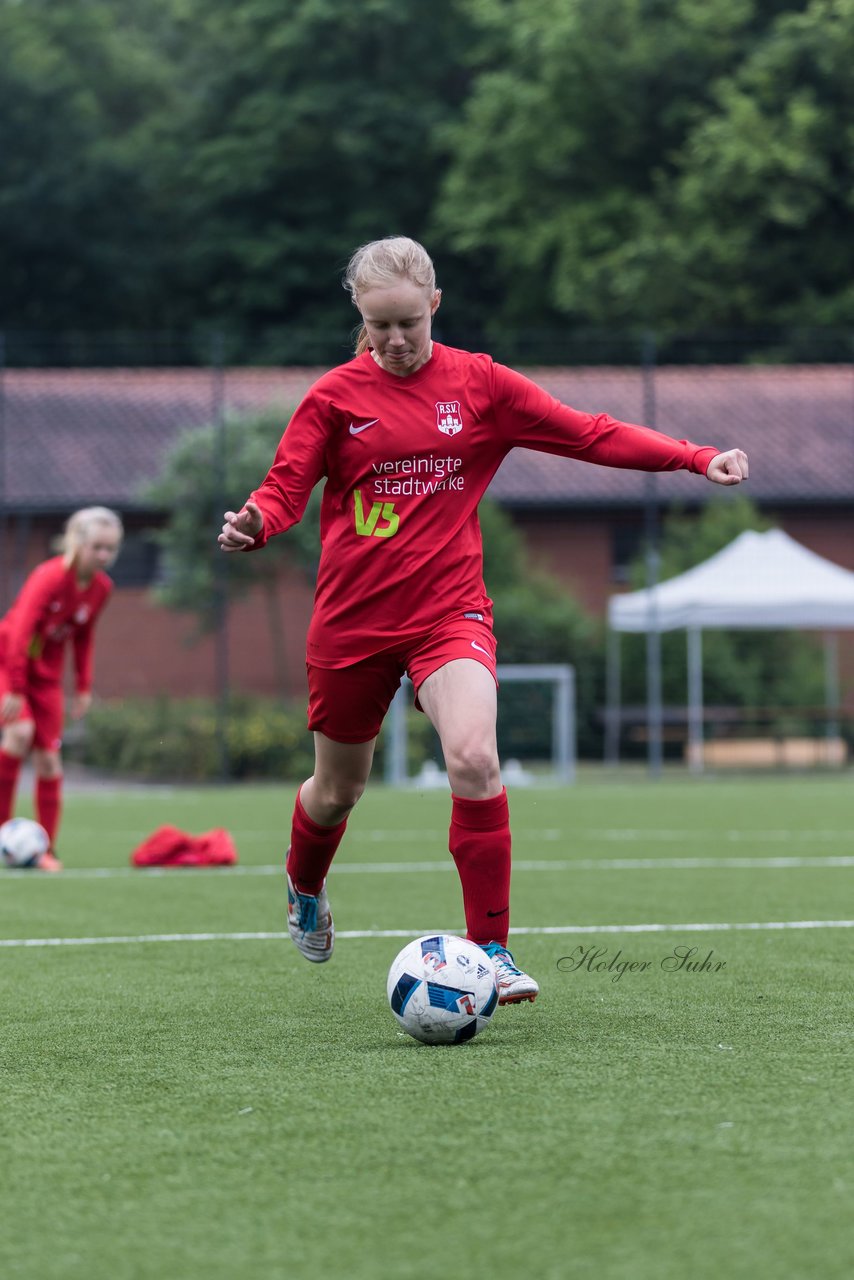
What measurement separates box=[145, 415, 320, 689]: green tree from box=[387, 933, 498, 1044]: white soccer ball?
1868cm

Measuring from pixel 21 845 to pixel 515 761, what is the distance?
11.3 metres

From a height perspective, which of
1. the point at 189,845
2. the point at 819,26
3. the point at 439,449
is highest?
the point at 819,26

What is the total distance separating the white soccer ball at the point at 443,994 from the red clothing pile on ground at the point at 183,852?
5638mm

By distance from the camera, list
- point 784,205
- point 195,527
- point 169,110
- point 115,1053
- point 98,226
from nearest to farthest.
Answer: point 115,1053
point 195,527
point 784,205
point 98,226
point 169,110

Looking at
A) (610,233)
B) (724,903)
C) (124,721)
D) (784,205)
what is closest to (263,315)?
(610,233)

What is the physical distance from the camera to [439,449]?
4934 mm

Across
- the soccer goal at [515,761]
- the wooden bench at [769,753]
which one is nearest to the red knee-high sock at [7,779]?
the soccer goal at [515,761]

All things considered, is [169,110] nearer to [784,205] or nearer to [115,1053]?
[784,205]

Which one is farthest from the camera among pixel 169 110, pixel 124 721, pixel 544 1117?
pixel 169 110

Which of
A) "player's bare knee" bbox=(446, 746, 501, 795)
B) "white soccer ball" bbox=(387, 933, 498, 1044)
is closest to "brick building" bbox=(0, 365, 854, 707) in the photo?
"player's bare knee" bbox=(446, 746, 501, 795)

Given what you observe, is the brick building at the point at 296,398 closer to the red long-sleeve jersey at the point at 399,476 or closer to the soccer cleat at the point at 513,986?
the red long-sleeve jersey at the point at 399,476

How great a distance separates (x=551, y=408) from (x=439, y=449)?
37cm

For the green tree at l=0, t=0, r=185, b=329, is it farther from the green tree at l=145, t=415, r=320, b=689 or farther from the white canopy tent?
the white canopy tent

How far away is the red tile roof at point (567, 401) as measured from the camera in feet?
102
